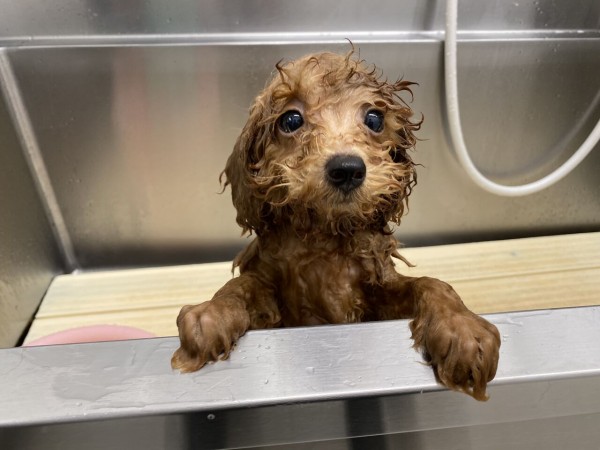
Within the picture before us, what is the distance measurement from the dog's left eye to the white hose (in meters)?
0.81

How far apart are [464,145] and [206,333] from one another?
1344 millimetres

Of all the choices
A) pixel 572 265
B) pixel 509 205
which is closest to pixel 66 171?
pixel 509 205

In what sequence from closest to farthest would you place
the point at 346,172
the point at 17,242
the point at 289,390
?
the point at 289,390 < the point at 346,172 < the point at 17,242

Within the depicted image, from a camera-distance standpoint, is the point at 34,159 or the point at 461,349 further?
the point at 34,159

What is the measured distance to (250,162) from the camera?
3.40ft

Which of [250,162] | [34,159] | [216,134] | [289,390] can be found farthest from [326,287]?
[34,159]

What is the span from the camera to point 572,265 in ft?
6.27

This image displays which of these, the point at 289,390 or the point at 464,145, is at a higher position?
the point at 289,390

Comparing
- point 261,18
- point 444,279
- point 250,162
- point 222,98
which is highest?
point 261,18

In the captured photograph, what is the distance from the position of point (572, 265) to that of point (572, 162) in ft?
1.27

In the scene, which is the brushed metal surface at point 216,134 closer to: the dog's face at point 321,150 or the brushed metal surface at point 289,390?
the dog's face at point 321,150

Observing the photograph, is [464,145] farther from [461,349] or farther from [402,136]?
[461,349]

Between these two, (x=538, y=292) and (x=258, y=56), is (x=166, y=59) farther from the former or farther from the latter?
(x=538, y=292)

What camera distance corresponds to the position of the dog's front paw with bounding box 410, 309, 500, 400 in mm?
712
